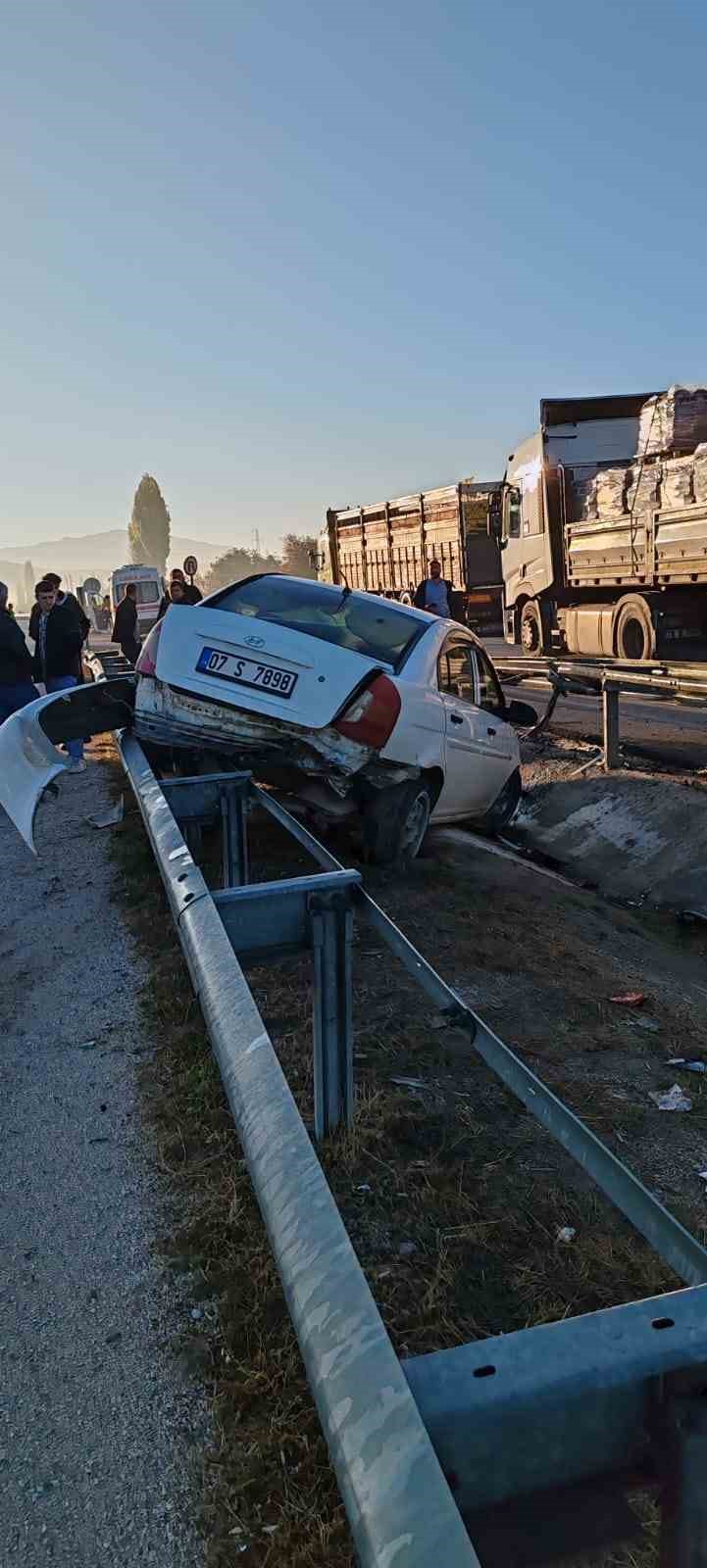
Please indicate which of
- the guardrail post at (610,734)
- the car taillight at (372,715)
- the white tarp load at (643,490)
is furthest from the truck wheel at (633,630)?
the car taillight at (372,715)

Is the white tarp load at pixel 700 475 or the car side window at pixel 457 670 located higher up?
the white tarp load at pixel 700 475

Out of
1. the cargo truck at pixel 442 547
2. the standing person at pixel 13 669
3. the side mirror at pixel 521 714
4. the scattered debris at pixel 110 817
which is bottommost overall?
the scattered debris at pixel 110 817

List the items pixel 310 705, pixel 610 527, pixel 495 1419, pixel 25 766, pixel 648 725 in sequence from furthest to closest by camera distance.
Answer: pixel 610 527 → pixel 648 725 → pixel 310 705 → pixel 25 766 → pixel 495 1419

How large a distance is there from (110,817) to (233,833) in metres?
3.11

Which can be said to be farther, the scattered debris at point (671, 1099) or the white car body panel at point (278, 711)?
the white car body panel at point (278, 711)

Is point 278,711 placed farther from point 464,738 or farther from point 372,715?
point 464,738

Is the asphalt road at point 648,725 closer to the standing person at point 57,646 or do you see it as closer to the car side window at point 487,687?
the car side window at point 487,687

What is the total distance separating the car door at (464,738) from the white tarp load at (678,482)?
6.48m

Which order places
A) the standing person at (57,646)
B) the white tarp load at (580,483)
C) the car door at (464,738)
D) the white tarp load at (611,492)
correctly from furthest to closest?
1. the white tarp load at (580,483)
2. the white tarp load at (611,492)
3. the standing person at (57,646)
4. the car door at (464,738)

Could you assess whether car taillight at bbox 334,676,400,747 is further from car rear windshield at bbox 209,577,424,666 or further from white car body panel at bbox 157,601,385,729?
car rear windshield at bbox 209,577,424,666

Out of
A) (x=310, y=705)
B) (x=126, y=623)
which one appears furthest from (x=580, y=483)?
(x=310, y=705)

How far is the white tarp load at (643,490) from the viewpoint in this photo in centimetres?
1358

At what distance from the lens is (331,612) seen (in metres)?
6.70

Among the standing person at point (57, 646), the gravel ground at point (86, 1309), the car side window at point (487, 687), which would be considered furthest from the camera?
the standing person at point (57, 646)
